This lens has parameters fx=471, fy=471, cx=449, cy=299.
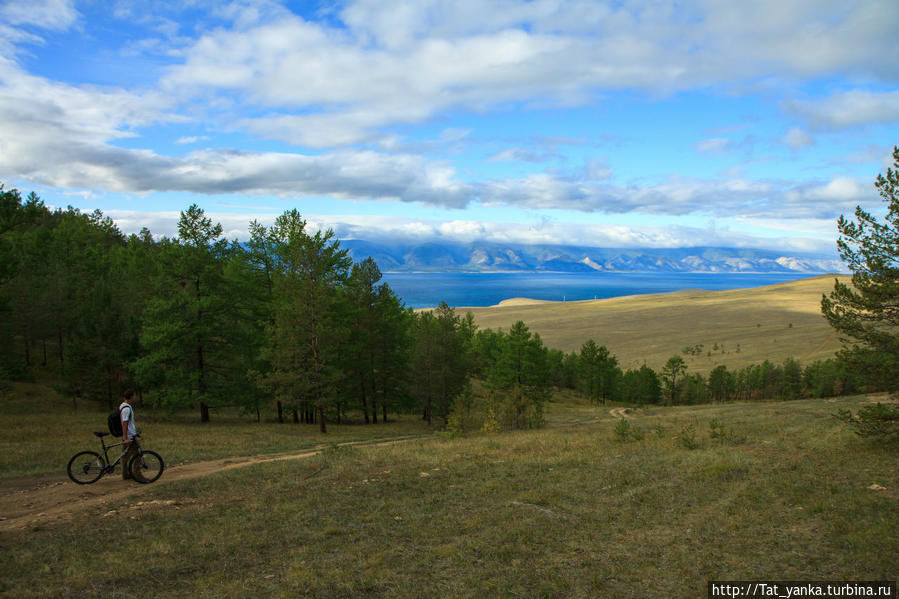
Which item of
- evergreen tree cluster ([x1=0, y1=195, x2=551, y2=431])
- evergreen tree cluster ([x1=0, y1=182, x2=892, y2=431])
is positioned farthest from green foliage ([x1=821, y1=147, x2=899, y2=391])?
evergreen tree cluster ([x1=0, y1=195, x2=551, y2=431])

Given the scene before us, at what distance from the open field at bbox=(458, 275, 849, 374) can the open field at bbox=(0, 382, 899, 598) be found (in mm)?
87196

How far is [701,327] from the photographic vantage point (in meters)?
131

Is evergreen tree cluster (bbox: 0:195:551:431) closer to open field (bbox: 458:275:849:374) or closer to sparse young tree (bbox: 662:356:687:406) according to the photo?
sparse young tree (bbox: 662:356:687:406)

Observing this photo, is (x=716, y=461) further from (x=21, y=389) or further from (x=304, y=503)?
(x=21, y=389)

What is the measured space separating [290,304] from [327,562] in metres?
22.2

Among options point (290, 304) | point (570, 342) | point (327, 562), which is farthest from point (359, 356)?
point (570, 342)

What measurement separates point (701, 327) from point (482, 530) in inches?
5508

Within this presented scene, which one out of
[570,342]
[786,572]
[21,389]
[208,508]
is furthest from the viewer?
[570,342]

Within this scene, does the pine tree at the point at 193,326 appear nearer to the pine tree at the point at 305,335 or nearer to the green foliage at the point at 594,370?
the pine tree at the point at 305,335

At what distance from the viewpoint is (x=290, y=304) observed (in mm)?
28406

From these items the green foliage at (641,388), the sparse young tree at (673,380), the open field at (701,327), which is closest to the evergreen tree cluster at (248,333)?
the green foliage at (641,388)

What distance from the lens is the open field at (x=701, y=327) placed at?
95188mm

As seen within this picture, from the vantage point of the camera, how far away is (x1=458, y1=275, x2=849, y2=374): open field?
9519cm

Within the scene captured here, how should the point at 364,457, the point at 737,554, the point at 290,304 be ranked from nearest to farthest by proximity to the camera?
the point at 737,554 < the point at 364,457 < the point at 290,304
